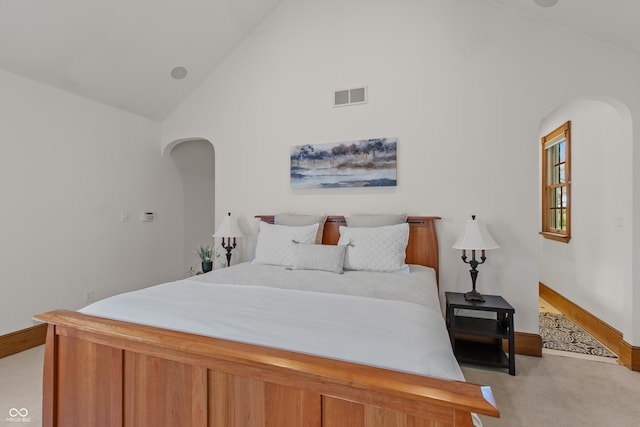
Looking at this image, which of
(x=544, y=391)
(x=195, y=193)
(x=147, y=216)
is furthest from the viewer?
(x=195, y=193)

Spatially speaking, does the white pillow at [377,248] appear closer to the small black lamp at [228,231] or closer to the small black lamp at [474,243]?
the small black lamp at [474,243]

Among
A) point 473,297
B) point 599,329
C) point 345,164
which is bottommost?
point 599,329

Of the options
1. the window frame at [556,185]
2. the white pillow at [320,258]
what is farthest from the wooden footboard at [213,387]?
the window frame at [556,185]

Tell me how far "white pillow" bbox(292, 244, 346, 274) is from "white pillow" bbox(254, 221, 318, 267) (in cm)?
18

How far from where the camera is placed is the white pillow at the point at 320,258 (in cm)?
247

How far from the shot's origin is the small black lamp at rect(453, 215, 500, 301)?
8.21 feet

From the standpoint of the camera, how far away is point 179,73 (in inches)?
140

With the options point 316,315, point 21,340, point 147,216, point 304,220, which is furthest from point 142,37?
point 316,315

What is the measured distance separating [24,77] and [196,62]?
1.54 metres

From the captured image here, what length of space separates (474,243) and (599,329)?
165 centimetres

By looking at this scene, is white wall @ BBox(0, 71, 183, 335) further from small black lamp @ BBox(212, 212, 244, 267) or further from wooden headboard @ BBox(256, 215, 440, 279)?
wooden headboard @ BBox(256, 215, 440, 279)

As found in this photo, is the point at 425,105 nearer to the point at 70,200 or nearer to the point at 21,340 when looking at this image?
the point at 70,200

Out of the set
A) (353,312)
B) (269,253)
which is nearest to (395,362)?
(353,312)

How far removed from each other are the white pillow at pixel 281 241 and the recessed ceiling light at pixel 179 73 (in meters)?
2.13
